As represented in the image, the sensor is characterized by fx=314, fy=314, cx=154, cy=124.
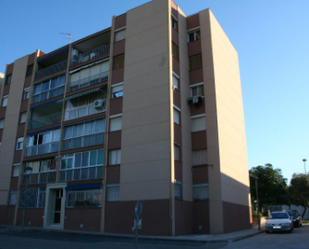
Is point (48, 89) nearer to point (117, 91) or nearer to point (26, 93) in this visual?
point (26, 93)

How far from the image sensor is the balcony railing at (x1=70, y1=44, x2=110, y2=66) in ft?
89.6

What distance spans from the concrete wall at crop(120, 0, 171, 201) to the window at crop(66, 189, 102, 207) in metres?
2.33

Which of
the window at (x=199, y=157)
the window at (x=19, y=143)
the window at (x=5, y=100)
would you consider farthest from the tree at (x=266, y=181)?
the window at (x=5, y=100)

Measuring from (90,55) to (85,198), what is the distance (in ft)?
→ 41.0

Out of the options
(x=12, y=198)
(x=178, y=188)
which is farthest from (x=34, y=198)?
(x=178, y=188)

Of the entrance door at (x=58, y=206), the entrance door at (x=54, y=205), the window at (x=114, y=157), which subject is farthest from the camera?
the entrance door at (x=58, y=206)

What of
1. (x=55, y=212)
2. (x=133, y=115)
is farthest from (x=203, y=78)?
(x=55, y=212)

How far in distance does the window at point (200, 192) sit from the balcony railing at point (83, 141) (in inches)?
307

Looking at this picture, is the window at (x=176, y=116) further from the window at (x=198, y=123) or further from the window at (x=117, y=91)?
the window at (x=117, y=91)

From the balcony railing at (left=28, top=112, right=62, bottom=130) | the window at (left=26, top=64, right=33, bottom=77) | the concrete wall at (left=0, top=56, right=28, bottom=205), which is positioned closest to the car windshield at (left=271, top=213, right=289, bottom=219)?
the balcony railing at (left=28, top=112, right=62, bottom=130)

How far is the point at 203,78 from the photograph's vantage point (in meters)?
24.8

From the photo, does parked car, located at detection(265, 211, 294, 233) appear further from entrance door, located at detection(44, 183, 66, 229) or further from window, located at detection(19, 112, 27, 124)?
window, located at detection(19, 112, 27, 124)

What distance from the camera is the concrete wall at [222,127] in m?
22.1

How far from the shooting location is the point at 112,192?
22.3 m
